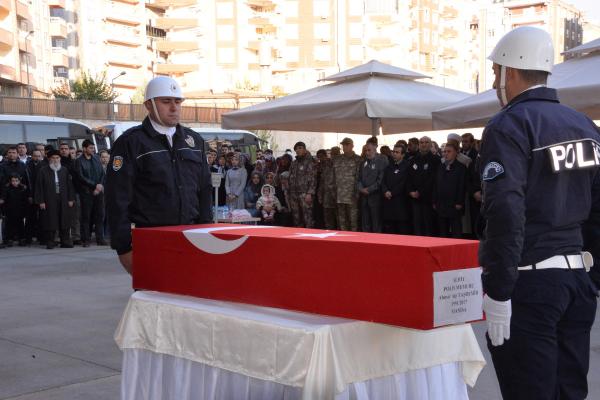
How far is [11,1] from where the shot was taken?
55.0 m

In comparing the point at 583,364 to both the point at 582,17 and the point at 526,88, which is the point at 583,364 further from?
the point at 582,17

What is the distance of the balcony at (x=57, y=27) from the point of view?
75.4 meters

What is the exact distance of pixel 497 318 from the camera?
10.2 ft

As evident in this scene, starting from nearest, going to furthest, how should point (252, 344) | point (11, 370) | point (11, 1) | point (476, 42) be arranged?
point (252, 344) → point (11, 370) → point (11, 1) → point (476, 42)

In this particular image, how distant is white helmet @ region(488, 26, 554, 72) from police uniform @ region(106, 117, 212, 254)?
7.01ft

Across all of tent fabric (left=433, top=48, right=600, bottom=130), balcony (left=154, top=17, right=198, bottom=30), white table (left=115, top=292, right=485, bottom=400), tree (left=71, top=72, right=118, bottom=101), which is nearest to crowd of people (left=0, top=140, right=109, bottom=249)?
tent fabric (left=433, top=48, right=600, bottom=130)

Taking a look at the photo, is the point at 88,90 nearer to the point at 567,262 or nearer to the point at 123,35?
the point at 123,35

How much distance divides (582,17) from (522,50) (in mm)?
159999

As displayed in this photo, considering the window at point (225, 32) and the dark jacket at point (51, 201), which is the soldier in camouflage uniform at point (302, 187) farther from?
the window at point (225, 32)

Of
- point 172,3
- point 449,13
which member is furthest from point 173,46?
point 449,13

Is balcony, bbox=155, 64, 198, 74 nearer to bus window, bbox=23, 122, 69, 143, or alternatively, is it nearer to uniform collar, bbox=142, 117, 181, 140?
bus window, bbox=23, 122, 69, 143

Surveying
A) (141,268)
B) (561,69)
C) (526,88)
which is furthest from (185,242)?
(561,69)

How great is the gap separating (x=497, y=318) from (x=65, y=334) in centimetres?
524

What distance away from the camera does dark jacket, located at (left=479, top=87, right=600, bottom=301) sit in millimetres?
3045
